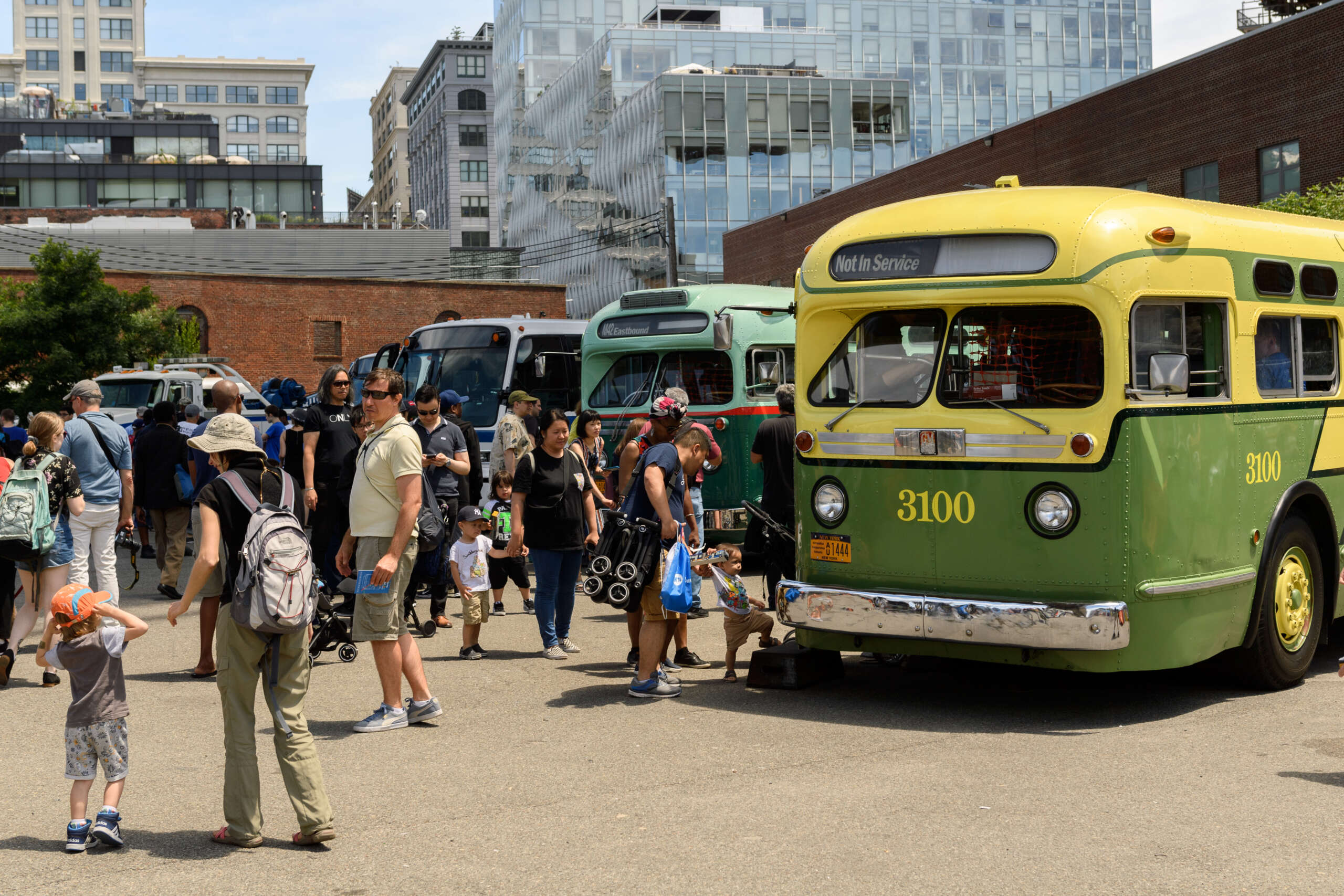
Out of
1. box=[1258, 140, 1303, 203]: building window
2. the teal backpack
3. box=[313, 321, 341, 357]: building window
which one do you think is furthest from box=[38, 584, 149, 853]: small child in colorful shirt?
box=[313, 321, 341, 357]: building window

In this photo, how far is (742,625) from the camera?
30.8 ft

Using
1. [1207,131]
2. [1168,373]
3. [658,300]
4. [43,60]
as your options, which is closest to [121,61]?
[43,60]

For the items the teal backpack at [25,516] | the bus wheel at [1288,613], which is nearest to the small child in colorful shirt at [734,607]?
the bus wheel at [1288,613]

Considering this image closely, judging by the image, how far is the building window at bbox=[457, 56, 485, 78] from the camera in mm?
130375

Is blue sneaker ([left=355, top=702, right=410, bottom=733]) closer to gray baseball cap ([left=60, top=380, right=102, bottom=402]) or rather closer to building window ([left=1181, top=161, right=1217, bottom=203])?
gray baseball cap ([left=60, top=380, right=102, bottom=402])

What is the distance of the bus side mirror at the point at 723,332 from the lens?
12.8 meters

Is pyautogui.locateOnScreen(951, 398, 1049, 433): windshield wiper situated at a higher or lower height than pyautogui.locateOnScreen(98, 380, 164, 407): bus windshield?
lower

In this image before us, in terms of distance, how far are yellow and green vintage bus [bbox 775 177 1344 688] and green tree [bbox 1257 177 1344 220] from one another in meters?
9.47

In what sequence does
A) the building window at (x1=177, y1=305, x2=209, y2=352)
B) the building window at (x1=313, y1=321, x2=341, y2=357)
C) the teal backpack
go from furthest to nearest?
the building window at (x1=313, y1=321, x2=341, y2=357) → the building window at (x1=177, y1=305, x2=209, y2=352) → the teal backpack

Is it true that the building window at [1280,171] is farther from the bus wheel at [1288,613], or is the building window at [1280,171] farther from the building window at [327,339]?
the building window at [327,339]

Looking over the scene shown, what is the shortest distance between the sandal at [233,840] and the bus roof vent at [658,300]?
10.4 metres

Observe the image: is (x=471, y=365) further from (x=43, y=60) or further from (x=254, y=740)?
(x=43, y=60)

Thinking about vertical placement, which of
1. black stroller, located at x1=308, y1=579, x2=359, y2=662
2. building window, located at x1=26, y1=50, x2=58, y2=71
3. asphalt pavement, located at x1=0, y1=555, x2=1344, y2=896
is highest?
building window, located at x1=26, y1=50, x2=58, y2=71

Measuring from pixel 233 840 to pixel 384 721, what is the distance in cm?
215
